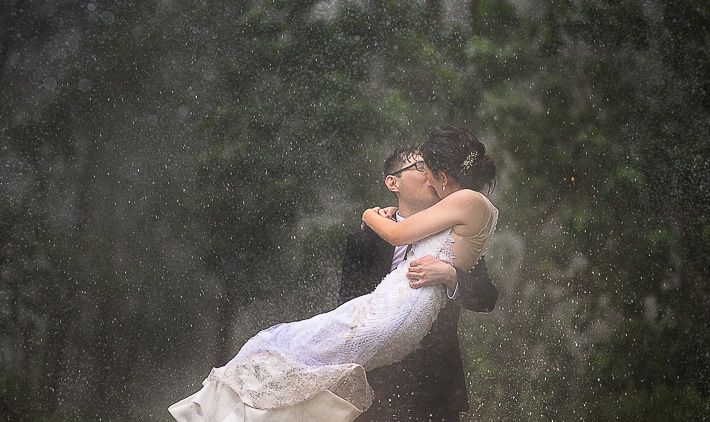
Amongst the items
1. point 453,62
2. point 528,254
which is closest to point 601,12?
point 453,62

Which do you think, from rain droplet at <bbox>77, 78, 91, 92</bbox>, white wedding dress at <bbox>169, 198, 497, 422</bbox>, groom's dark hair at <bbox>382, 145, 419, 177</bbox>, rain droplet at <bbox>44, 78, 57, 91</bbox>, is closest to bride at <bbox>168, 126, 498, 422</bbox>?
white wedding dress at <bbox>169, 198, 497, 422</bbox>

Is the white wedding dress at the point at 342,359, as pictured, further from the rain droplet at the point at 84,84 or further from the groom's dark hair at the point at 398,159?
the rain droplet at the point at 84,84

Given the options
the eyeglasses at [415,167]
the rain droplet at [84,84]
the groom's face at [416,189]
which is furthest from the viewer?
the rain droplet at [84,84]

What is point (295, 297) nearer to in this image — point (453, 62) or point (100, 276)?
point (100, 276)

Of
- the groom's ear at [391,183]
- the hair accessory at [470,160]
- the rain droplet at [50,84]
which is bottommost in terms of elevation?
the rain droplet at [50,84]

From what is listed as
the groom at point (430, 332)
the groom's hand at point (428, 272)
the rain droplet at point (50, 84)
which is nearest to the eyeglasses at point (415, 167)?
the groom at point (430, 332)

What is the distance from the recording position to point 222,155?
486cm

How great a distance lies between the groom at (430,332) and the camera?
4246mm

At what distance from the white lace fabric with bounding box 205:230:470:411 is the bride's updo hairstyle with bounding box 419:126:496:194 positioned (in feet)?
0.91

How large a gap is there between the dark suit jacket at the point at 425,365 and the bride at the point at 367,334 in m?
0.05

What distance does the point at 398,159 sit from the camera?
4.48 meters

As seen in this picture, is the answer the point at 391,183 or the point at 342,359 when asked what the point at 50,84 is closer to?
the point at 391,183

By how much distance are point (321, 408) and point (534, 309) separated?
133 centimetres

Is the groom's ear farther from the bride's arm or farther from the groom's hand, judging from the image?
the groom's hand
